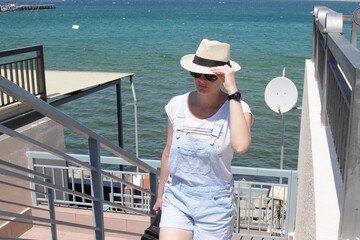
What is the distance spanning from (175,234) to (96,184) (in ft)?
1.75

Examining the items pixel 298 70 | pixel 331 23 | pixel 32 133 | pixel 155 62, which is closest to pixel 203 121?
pixel 331 23

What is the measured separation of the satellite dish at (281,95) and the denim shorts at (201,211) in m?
5.81

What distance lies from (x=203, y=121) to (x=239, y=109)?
0.21m

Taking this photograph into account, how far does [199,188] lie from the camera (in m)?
2.69

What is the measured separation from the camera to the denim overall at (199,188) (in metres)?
2.66

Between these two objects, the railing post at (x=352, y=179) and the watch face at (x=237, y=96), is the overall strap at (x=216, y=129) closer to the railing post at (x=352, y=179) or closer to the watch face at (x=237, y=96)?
the watch face at (x=237, y=96)

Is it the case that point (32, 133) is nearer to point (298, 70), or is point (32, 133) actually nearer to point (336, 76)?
point (336, 76)

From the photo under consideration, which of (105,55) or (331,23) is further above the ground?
(331,23)

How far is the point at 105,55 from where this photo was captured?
153ft

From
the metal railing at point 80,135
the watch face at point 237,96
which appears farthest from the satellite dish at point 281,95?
the watch face at point 237,96

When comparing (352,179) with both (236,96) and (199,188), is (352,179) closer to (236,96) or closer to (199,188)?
(236,96)

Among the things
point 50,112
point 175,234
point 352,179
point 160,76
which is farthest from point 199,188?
point 160,76

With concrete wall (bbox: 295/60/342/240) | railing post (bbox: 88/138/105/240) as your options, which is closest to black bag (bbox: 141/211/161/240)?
railing post (bbox: 88/138/105/240)

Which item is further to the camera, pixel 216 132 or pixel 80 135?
pixel 216 132
